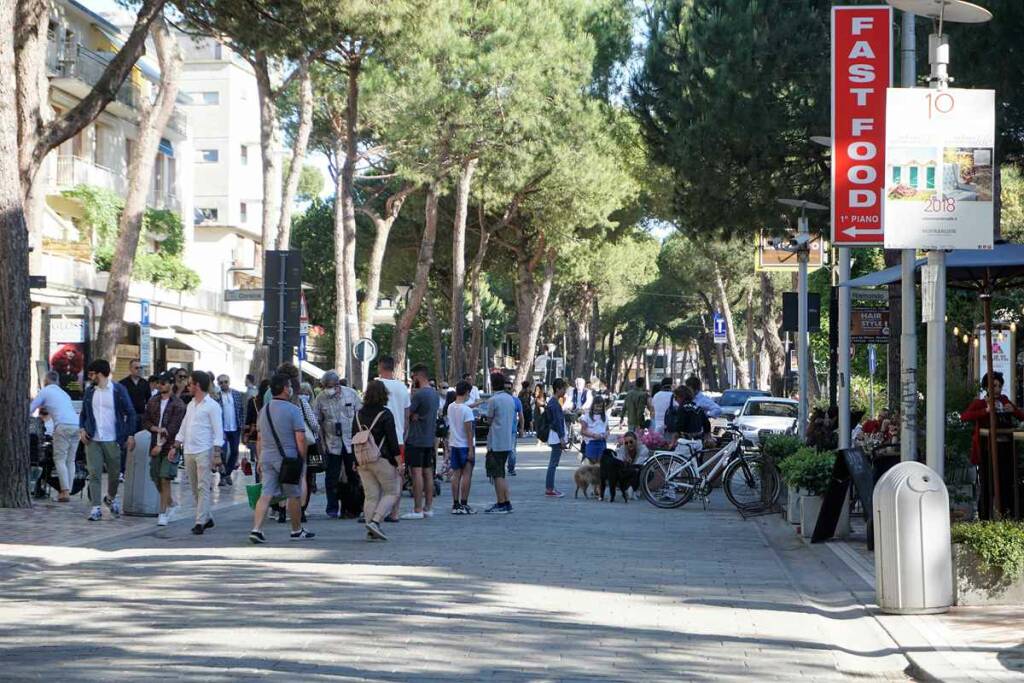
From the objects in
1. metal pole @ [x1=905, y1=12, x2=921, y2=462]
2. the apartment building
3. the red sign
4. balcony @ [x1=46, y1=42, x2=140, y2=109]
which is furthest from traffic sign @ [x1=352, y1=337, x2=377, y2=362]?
metal pole @ [x1=905, y1=12, x2=921, y2=462]

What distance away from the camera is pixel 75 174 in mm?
41531

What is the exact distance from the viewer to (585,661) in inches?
320

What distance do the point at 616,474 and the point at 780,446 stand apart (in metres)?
3.27

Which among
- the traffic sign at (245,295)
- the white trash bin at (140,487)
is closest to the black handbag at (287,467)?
the white trash bin at (140,487)

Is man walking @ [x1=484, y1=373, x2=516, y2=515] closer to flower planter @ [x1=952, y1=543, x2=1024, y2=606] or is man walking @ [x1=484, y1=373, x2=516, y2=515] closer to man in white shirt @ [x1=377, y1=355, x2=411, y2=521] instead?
man in white shirt @ [x1=377, y1=355, x2=411, y2=521]

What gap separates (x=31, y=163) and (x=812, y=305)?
539 inches

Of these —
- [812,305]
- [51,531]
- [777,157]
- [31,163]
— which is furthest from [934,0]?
[812,305]

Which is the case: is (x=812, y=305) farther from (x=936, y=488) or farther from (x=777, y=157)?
(x=936, y=488)

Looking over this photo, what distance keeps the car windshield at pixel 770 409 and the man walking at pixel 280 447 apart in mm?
20361

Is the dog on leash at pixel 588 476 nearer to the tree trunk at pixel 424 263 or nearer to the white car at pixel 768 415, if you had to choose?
the white car at pixel 768 415

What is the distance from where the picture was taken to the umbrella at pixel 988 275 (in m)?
13.0

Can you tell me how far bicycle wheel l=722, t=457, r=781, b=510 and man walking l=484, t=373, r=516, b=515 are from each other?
9.23 ft

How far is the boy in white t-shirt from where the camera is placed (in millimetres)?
18500

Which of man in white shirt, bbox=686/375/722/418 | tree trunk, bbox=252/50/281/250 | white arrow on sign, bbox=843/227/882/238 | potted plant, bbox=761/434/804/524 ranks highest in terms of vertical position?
tree trunk, bbox=252/50/281/250
